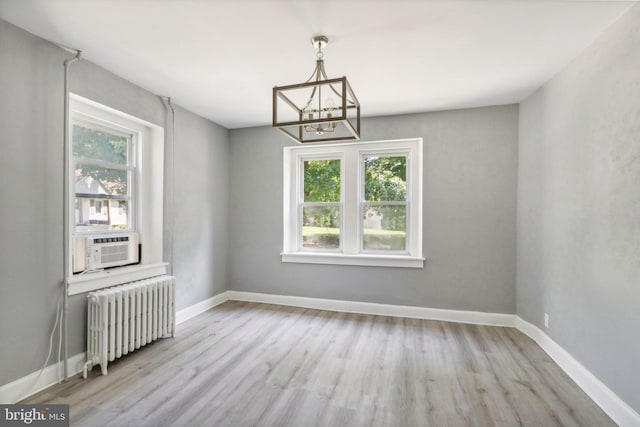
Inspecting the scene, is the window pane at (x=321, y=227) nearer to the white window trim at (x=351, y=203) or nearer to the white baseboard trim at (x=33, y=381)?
the white window trim at (x=351, y=203)

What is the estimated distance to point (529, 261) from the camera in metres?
3.24

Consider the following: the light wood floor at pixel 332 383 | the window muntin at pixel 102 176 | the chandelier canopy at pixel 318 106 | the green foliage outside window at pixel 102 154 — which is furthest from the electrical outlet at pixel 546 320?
the green foliage outside window at pixel 102 154

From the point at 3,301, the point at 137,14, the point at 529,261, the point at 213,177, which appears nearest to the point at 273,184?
the point at 213,177

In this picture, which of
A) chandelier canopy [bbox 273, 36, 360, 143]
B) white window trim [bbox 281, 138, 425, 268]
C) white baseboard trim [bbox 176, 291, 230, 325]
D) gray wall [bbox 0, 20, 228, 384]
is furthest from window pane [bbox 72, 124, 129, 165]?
white window trim [bbox 281, 138, 425, 268]

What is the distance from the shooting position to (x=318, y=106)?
2924mm

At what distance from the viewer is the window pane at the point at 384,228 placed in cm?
406

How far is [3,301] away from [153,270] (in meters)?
1.27

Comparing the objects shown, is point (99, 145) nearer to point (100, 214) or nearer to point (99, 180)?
point (99, 180)

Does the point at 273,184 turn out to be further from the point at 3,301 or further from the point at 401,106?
the point at 3,301

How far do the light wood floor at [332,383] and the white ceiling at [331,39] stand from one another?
8.50 ft

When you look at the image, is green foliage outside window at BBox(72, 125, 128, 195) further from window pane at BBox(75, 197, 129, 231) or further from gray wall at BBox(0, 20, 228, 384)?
gray wall at BBox(0, 20, 228, 384)

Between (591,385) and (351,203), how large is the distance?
9.45 feet

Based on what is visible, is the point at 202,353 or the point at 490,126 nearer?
the point at 202,353

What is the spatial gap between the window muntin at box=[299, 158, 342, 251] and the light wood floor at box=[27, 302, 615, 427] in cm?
134
